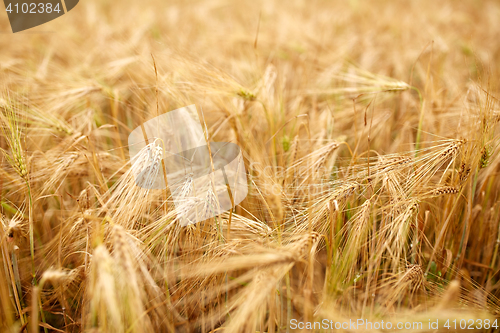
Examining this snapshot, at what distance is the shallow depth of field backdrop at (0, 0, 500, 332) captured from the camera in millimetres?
688

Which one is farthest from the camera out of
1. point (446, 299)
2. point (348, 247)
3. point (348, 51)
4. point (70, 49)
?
point (348, 51)

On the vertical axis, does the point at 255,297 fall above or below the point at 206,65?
below

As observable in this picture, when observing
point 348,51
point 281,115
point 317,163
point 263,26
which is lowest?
point 317,163

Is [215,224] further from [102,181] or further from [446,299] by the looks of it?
[446,299]

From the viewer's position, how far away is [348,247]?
81cm

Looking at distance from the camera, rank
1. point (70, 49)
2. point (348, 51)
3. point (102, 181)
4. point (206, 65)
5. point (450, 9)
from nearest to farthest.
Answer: point (102, 181), point (206, 65), point (70, 49), point (348, 51), point (450, 9)

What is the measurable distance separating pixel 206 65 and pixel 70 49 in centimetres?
146

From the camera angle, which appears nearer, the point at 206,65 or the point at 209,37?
the point at 206,65

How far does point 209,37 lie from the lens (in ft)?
7.39

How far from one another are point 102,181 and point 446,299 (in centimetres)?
101

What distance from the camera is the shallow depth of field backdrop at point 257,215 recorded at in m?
0.69

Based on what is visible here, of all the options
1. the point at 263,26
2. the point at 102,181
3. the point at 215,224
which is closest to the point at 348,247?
the point at 215,224

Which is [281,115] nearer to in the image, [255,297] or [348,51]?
[255,297]

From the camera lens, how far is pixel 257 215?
928 mm
